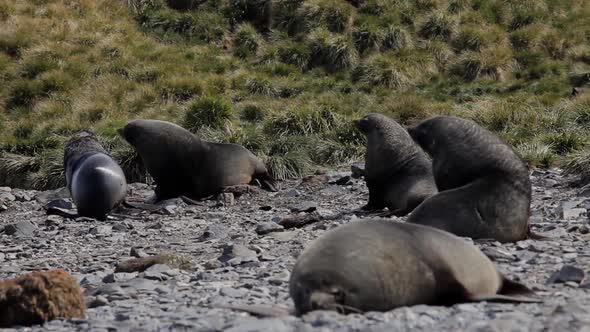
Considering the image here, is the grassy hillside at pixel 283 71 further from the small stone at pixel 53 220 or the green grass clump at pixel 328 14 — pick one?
the small stone at pixel 53 220

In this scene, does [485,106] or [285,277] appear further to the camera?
[485,106]

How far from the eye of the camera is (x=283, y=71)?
19859mm

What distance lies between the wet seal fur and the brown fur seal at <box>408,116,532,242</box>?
159 centimetres

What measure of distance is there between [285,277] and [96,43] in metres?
16.1

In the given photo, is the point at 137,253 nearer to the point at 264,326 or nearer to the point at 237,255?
the point at 237,255

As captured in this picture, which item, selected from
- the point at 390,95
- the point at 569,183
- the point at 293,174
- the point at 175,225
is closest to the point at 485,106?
the point at 390,95

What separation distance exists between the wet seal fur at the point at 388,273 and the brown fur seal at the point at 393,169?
3.81m

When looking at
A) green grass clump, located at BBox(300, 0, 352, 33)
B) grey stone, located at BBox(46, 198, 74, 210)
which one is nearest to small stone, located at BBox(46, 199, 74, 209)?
grey stone, located at BBox(46, 198, 74, 210)

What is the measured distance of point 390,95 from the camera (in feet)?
60.2

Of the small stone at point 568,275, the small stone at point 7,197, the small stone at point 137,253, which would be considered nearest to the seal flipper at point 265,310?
the small stone at point 568,275

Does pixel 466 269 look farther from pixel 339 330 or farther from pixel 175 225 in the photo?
pixel 175 225

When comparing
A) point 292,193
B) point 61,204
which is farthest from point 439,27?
point 61,204

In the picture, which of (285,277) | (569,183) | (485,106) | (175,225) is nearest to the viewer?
(285,277)

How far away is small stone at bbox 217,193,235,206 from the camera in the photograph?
10.9 metres
